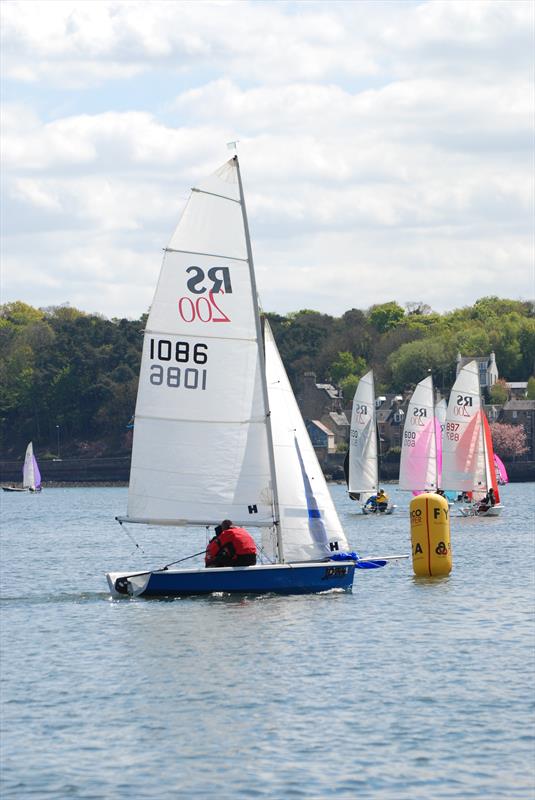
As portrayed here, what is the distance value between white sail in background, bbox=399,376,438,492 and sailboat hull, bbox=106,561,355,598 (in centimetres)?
4663

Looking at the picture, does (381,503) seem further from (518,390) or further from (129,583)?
(518,390)

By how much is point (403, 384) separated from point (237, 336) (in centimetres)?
14528

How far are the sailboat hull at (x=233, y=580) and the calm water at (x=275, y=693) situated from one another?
13.5 inches

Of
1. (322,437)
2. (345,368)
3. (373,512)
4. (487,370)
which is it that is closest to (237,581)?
(373,512)

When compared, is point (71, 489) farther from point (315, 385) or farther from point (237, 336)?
point (237, 336)

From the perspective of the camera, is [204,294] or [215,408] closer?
[204,294]

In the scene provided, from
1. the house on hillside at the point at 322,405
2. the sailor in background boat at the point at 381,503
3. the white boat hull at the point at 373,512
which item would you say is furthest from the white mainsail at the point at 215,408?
the house on hillside at the point at 322,405

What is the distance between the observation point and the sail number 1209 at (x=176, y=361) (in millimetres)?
32344

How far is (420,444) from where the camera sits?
79.7m

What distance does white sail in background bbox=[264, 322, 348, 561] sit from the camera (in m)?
32.7

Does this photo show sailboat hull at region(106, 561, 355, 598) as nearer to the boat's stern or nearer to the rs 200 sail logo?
the boat's stern

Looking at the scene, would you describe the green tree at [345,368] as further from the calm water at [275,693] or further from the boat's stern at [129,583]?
the boat's stern at [129,583]

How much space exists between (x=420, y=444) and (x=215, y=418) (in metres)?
47.7

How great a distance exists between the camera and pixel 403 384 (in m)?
177
